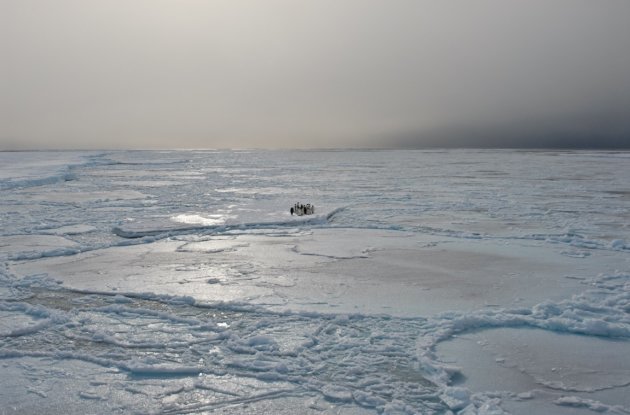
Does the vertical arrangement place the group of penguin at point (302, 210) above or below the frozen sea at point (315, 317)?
above

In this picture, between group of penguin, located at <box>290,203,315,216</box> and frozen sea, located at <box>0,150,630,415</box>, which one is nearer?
frozen sea, located at <box>0,150,630,415</box>

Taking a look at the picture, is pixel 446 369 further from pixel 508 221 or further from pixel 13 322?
pixel 508 221

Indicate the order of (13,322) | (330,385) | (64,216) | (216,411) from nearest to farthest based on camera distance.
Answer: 1. (216,411)
2. (330,385)
3. (13,322)
4. (64,216)

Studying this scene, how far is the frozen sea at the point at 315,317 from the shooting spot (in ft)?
10.8

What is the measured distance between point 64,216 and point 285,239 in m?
5.85

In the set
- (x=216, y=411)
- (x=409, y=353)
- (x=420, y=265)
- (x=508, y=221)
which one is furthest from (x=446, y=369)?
(x=508, y=221)

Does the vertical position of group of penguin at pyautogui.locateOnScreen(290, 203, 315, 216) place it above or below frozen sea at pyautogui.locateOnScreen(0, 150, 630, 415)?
above

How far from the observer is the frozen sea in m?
3.30

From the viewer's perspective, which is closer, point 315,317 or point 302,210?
point 315,317

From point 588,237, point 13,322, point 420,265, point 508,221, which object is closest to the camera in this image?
point 13,322

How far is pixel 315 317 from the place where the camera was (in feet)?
15.7

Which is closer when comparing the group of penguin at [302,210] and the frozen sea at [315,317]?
the frozen sea at [315,317]

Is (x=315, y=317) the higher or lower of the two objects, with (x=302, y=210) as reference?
lower

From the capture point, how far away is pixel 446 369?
3619 mm
